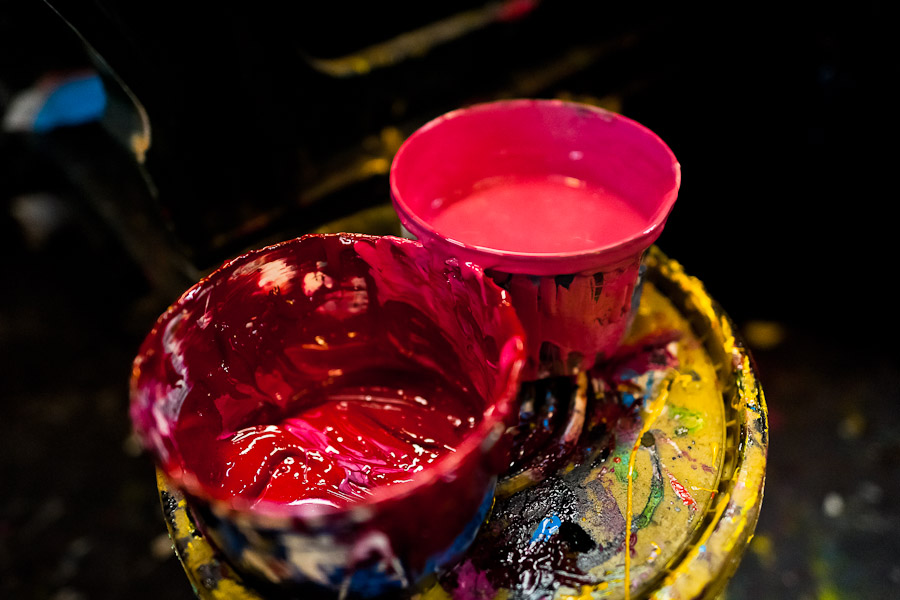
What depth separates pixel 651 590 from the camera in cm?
63

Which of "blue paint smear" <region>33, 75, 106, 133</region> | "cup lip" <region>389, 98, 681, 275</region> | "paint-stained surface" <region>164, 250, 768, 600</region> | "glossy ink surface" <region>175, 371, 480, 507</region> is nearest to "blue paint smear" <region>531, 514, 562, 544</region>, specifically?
"paint-stained surface" <region>164, 250, 768, 600</region>

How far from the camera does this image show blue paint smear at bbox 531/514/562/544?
676mm

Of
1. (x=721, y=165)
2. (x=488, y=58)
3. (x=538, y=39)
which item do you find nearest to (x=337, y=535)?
(x=488, y=58)

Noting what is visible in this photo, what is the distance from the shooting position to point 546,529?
2.24ft

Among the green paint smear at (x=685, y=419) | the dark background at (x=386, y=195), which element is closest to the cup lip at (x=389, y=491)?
the green paint smear at (x=685, y=419)

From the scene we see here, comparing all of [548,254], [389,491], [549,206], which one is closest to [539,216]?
[549,206]

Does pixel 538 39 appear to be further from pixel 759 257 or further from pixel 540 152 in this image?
pixel 759 257

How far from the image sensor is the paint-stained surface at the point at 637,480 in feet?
2.10

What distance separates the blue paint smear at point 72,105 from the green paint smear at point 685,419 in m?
1.39

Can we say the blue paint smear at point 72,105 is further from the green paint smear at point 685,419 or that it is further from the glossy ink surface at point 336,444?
the green paint smear at point 685,419

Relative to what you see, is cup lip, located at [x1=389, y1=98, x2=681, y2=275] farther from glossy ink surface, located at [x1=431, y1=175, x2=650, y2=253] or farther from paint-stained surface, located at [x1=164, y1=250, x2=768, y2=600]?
paint-stained surface, located at [x1=164, y1=250, x2=768, y2=600]

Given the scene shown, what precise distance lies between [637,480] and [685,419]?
0.11 metres

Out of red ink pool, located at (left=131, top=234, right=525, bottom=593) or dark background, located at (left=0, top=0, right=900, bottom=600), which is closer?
red ink pool, located at (left=131, top=234, right=525, bottom=593)

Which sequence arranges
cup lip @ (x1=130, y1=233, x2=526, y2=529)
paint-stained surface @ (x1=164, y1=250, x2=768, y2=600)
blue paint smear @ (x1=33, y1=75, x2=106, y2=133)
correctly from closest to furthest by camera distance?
cup lip @ (x1=130, y1=233, x2=526, y2=529), paint-stained surface @ (x1=164, y1=250, x2=768, y2=600), blue paint smear @ (x1=33, y1=75, x2=106, y2=133)
